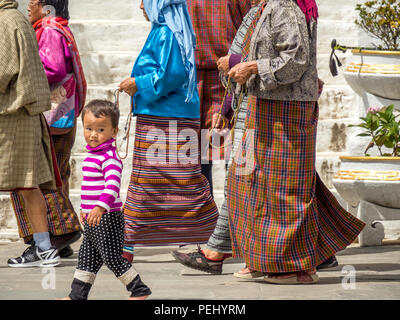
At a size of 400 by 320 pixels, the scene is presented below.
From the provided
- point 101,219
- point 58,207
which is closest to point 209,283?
point 101,219

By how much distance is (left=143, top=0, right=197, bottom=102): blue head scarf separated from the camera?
18.5 ft

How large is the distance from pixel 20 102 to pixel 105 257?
5.50ft

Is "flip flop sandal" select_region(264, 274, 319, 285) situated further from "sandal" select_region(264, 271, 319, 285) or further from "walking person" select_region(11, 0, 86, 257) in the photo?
"walking person" select_region(11, 0, 86, 257)

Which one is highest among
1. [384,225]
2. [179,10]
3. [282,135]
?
[179,10]

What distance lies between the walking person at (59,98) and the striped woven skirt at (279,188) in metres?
1.74

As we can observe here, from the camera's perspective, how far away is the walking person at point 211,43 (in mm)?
6238

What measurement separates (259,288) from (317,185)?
744mm

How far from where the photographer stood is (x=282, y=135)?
492 cm

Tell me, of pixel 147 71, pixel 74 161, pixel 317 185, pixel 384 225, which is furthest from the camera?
pixel 74 161

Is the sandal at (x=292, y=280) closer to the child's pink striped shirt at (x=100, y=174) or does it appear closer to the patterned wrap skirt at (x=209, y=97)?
the child's pink striped shirt at (x=100, y=174)

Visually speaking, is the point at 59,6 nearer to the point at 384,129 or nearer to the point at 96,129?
the point at 96,129

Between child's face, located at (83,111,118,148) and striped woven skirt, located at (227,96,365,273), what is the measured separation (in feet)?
3.16
